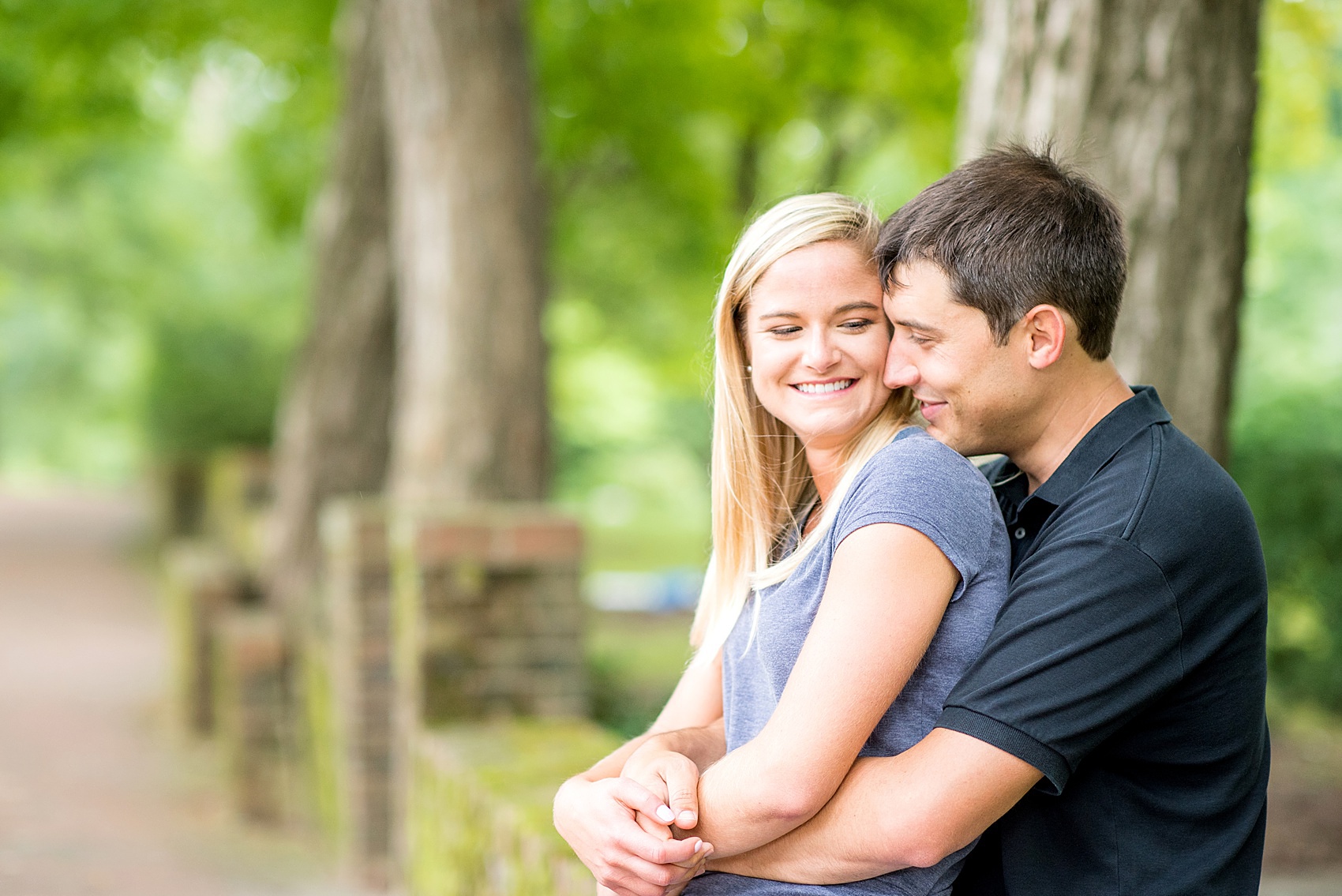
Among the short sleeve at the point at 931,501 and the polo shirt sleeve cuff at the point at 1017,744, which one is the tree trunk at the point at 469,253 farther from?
the polo shirt sleeve cuff at the point at 1017,744

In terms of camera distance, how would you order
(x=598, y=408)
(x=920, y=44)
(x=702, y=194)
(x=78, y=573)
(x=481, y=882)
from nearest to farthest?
(x=481, y=882) → (x=920, y=44) → (x=702, y=194) → (x=78, y=573) → (x=598, y=408)

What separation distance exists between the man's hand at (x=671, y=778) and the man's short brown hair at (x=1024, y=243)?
0.81m

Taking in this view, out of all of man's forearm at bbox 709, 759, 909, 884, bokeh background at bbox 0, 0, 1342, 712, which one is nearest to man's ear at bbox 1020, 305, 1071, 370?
bokeh background at bbox 0, 0, 1342, 712

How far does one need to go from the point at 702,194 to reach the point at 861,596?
1179 centimetres

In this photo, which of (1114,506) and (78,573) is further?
(78,573)

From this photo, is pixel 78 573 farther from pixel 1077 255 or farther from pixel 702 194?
pixel 1077 255

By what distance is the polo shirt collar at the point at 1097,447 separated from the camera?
1.94 meters

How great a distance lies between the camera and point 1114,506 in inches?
71.7

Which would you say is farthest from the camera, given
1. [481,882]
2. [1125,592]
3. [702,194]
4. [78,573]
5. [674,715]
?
[78,573]

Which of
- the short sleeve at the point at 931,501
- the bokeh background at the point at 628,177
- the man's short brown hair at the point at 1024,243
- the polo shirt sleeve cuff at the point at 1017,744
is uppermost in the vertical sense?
the bokeh background at the point at 628,177

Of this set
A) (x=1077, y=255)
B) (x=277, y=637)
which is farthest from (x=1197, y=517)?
(x=277, y=637)

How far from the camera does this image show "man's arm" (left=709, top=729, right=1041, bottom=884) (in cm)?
177

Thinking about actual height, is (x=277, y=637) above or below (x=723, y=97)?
below

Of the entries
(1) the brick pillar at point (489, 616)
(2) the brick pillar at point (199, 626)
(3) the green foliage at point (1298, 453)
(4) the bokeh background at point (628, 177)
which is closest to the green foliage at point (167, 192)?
(4) the bokeh background at point (628, 177)
